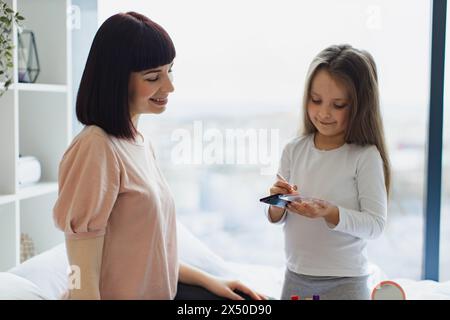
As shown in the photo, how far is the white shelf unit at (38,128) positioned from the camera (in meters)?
0.92

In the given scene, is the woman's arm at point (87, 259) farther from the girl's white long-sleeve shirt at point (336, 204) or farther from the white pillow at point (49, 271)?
the girl's white long-sleeve shirt at point (336, 204)

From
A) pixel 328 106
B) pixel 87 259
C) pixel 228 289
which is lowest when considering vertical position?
pixel 228 289

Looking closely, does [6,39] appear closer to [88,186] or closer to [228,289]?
[88,186]

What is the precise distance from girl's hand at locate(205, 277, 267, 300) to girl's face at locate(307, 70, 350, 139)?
0.31m

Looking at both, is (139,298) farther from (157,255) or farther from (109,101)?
(109,101)

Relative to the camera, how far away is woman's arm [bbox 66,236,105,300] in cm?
73

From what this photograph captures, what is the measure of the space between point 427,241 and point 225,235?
0.38 meters

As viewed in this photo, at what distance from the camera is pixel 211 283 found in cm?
91

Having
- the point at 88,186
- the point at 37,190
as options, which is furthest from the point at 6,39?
the point at 88,186

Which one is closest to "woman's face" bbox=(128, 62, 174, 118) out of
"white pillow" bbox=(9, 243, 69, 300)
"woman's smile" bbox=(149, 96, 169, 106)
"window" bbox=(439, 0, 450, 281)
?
"woman's smile" bbox=(149, 96, 169, 106)

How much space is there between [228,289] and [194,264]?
0.30 feet

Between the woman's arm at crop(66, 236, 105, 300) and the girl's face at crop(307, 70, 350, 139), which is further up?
the girl's face at crop(307, 70, 350, 139)

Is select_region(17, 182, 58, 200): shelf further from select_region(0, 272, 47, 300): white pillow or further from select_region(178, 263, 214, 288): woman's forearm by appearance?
select_region(178, 263, 214, 288): woman's forearm

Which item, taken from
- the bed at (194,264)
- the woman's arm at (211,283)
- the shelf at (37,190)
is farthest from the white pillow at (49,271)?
the woman's arm at (211,283)
